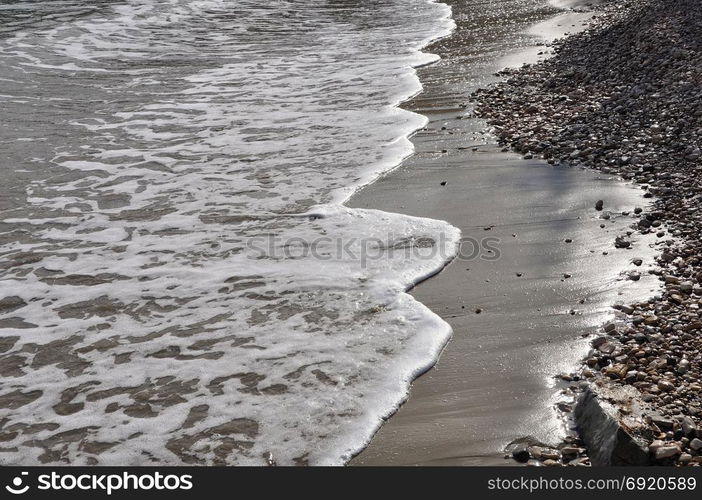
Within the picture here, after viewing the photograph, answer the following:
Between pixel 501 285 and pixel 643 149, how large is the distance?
2.81 metres

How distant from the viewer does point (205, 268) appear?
592 centimetres

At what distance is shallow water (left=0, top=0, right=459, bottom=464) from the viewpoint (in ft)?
13.8

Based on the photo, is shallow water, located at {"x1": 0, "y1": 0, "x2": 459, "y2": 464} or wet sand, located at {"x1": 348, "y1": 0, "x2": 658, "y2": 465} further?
shallow water, located at {"x1": 0, "y1": 0, "x2": 459, "y2": 464}

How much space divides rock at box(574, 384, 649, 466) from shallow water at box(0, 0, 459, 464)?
1039 millimetres

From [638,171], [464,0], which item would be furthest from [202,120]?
[464,0]

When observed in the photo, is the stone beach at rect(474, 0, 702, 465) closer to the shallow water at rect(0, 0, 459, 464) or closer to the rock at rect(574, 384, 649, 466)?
the rock at rect(574, 384, 649, 466)

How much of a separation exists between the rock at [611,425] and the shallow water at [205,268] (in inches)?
40.9

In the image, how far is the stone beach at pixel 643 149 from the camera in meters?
3.91

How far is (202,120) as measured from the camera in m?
9.88

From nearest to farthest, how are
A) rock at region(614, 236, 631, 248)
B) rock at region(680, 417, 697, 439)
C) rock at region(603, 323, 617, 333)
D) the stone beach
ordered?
rock at region(680, 417, 697, 439), the stone beach, rock at region(603, 323, 617, 333), rock at region(614, 236, 631, 248)

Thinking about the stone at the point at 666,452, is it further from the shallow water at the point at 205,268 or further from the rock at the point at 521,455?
the shallow water at the point at 205,268

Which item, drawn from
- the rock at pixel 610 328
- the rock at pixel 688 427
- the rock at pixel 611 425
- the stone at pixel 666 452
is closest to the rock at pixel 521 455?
the rock at pixel 611 425

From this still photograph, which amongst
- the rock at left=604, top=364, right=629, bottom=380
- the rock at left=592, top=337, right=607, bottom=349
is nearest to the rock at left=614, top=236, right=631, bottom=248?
the rock at left=592, top=337, right=607, bottom=349
